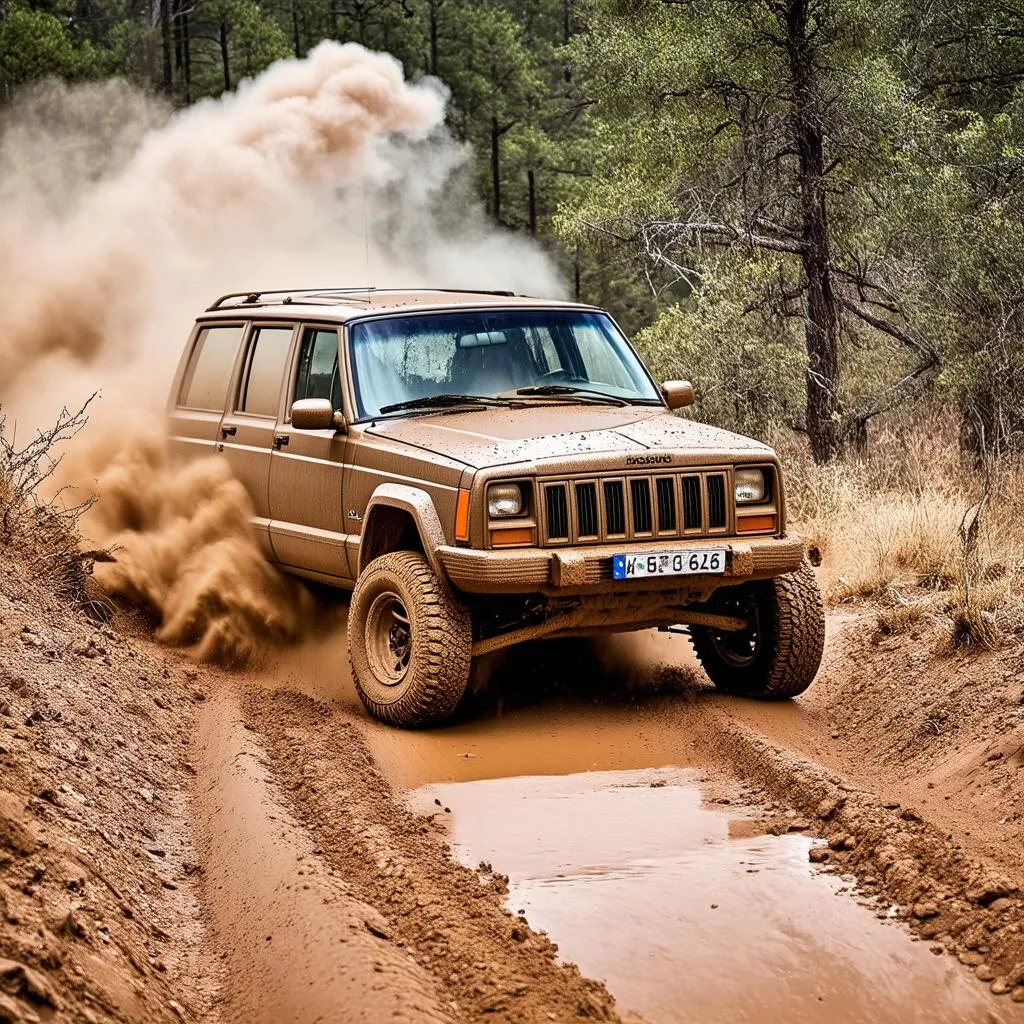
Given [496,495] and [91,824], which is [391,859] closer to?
[91,824]

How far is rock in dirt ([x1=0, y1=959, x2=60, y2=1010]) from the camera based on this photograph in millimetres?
3588

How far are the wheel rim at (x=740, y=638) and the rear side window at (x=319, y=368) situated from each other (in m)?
2.36

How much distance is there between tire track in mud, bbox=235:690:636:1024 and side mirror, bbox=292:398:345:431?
1543mm

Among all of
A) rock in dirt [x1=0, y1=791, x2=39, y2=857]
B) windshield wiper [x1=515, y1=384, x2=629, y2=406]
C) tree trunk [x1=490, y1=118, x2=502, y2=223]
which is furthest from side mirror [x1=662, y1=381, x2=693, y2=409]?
tree trunk [x1=490, y1=118, x2=502, y2=223]

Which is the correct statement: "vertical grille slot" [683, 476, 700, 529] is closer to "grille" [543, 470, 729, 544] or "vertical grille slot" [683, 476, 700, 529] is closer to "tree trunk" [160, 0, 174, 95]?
"grille" [543, 470, 729, 544]

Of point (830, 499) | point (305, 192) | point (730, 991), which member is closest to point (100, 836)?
point (730, 991)

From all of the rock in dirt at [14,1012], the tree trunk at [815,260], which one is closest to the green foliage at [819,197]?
the tree trunk at [815,260]

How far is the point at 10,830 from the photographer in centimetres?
459

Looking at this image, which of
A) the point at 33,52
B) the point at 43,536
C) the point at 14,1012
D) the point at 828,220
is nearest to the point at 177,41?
the point at 33,52

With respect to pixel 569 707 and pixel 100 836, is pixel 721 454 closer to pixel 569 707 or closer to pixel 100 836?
pixel 569 707

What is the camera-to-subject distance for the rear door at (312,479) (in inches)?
324

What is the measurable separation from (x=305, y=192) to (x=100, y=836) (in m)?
18.3

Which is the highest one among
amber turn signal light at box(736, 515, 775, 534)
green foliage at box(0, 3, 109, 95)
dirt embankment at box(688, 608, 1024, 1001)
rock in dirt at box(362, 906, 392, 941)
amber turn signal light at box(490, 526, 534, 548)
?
green foliage at box(0, 3, 109, 95)

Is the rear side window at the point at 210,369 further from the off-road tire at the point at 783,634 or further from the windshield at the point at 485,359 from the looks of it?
the off-road tire at the point at 783,634
